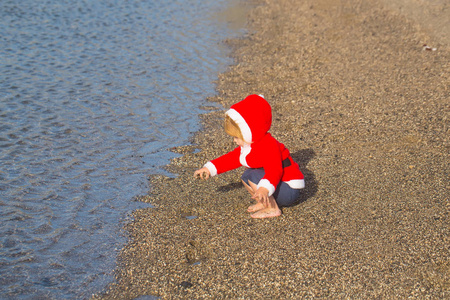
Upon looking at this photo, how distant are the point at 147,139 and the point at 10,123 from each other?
6.03ft

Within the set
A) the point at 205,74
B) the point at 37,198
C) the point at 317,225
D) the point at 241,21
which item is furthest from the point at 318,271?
the point at 241,21

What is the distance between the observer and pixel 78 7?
1238 centimetres

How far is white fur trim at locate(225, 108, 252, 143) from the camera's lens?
3.65 m

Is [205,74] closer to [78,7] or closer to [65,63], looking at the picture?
[65,63]

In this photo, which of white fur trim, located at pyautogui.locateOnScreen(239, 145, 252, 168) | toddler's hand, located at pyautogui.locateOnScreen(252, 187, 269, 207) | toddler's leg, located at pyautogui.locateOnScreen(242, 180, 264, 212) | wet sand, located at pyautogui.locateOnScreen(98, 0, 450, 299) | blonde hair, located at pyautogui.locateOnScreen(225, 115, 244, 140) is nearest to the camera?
wet sand, located at pyautogui.locateOnScreen(98, 0, 450, 299)

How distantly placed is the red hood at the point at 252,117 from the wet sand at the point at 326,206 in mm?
745

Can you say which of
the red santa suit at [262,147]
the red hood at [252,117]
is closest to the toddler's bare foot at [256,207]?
the red santa suit at [262,147]

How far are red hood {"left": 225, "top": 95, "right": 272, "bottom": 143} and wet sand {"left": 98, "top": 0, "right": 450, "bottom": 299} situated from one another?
0.75 m

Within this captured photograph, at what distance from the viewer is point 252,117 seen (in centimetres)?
366

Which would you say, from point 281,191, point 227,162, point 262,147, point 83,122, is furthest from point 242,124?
point 83,122

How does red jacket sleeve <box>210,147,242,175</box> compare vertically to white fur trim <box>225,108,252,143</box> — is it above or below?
below

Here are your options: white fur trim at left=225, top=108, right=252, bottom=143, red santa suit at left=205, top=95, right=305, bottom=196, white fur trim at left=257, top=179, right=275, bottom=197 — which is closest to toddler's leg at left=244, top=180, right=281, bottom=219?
red santa suit at left=205, top=95, right=305, bottom=196

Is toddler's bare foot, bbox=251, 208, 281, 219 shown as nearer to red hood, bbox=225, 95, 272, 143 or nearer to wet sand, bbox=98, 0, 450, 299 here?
wet sand, bbox=98, 0, 450, 299

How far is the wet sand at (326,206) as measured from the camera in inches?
124
